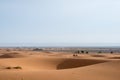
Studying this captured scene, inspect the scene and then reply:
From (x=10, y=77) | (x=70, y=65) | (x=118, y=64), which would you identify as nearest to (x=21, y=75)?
(x=10, y=77)

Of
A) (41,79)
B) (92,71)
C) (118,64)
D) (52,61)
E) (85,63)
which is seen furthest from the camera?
(52,61)

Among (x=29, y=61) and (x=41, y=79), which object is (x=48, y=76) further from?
(x=29, y=61)

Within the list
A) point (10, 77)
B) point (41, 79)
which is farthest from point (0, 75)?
point (41, 79)

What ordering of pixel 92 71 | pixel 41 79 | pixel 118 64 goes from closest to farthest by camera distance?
1. pixel 41 79
2. pixel 92 71
3. pixel 118 64

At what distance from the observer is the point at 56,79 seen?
11141 mm

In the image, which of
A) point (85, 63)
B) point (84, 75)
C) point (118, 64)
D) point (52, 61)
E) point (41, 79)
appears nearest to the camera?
point (41, 79)

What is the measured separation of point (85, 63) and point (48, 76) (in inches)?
452

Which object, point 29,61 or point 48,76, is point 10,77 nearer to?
point 48,76

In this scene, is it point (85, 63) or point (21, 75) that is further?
point (85, 63)

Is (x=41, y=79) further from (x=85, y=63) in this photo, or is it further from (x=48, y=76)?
(x=85, y=63)

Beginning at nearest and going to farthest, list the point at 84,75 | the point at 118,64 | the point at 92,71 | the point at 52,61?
the point at 84,75 → the point at 92,71 → the point at 118,64 → the point at 52,61

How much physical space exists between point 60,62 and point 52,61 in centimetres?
89

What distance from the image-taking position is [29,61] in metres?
24.7

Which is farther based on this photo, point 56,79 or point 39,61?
point 39,61
